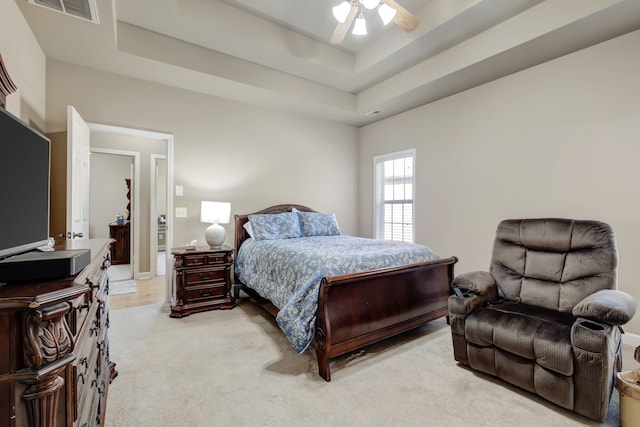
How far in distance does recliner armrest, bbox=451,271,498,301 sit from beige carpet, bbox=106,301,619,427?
0.60 meters

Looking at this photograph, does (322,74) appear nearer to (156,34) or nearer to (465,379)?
(156,34)

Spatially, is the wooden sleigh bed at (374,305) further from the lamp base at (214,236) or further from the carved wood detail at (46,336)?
the carved wood detail at (46,336)

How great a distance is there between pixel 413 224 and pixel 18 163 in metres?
4.31

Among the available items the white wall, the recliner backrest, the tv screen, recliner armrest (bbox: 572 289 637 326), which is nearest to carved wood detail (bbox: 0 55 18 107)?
the tv screen

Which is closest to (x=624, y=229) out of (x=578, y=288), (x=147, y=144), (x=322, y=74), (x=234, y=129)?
(x=578, y=288)

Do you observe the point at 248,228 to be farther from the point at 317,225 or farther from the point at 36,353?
the point at 36,353

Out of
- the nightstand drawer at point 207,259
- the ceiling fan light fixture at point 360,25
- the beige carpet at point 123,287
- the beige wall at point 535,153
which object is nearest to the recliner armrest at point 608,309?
the beige wall at point 535,153

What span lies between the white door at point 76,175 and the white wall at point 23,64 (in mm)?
328

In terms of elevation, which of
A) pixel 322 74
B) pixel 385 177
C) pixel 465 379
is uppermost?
pixel 322 74

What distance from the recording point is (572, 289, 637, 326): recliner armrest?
1647 mm

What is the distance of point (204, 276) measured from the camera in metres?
3.53

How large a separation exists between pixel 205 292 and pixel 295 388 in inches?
75.6

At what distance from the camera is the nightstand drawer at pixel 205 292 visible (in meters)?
3.44

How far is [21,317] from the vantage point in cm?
66
